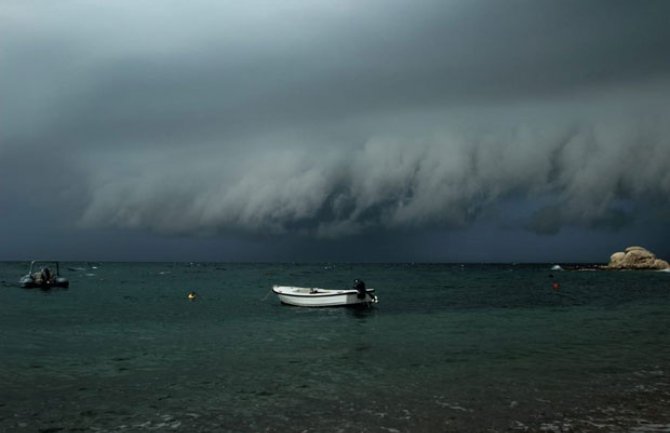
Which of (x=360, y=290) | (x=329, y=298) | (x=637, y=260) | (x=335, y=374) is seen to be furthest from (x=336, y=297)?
(x=637, y=260)

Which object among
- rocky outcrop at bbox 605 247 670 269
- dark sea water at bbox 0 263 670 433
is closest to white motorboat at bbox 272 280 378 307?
dark sea water at bbox 0 263 670 433

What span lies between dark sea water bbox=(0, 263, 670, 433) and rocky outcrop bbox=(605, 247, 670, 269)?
157 m

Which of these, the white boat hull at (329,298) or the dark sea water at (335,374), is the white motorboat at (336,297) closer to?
the white boat hull at (329,298)

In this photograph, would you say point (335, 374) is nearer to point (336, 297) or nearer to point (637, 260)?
point (336, 297)

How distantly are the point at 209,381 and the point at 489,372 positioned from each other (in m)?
12.5

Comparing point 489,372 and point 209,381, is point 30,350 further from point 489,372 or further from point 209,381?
point 489,372

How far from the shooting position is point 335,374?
23.9 meters

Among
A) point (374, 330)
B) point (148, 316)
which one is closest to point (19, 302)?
point (148, 316)

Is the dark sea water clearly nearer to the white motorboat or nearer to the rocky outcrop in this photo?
the white motorboat

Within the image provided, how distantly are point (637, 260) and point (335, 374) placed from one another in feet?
648

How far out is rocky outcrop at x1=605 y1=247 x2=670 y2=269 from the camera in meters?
181

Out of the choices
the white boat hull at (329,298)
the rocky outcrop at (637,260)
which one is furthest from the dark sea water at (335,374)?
the rocky outcrop at (637,260)

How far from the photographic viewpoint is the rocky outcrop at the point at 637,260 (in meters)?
181

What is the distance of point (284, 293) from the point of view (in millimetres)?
57406
